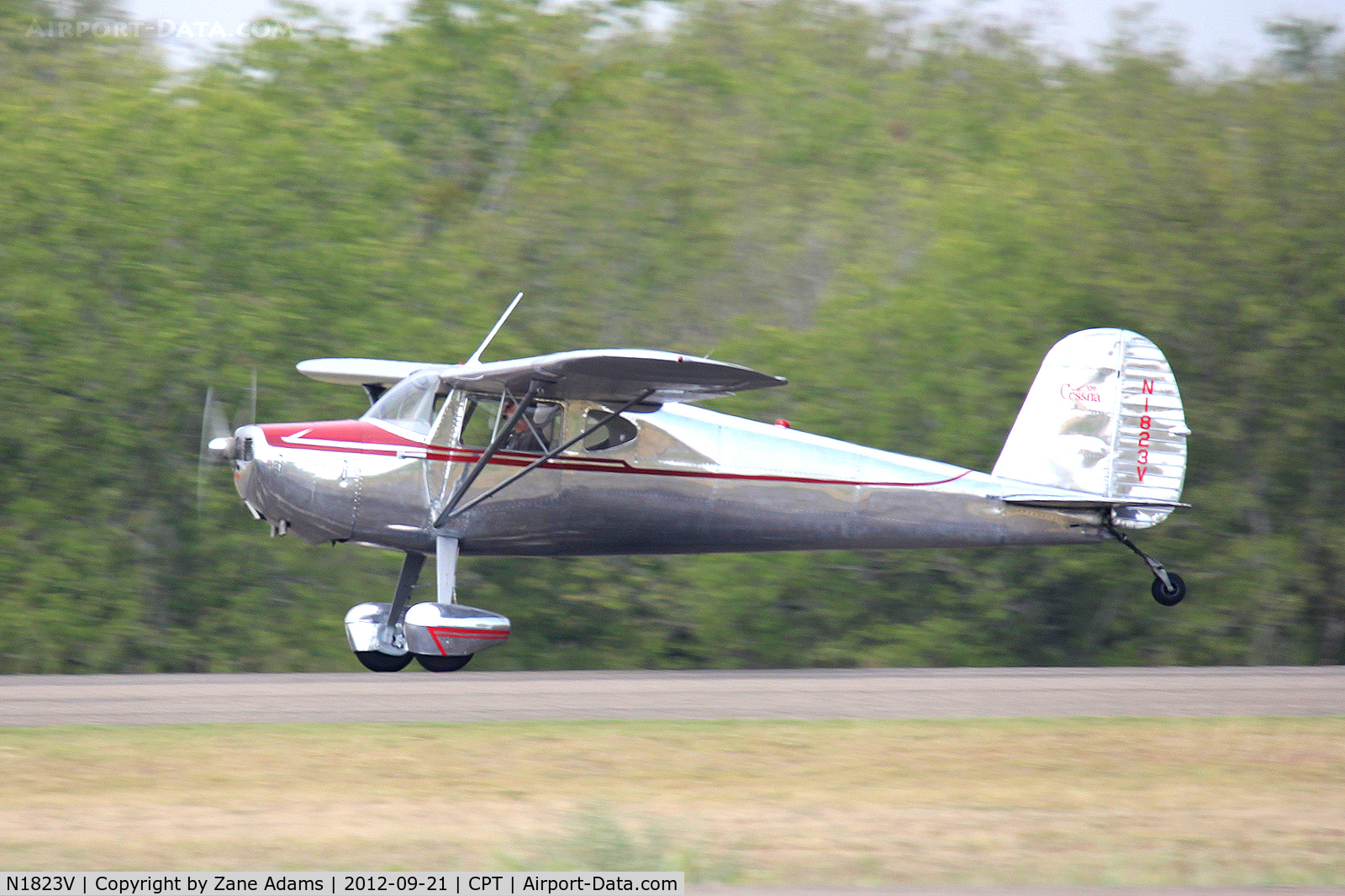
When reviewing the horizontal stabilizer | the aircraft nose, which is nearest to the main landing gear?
the aircraft nose

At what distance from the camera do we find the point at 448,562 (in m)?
11.6

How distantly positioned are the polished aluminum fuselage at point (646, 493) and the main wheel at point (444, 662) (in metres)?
0.95

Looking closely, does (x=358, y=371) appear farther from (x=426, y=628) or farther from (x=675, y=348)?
(x=675, y=348)

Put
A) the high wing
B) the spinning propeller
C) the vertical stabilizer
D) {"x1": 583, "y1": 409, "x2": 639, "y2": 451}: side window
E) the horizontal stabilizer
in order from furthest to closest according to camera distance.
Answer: the horizontal stabilizer < the vertical stabilizer < {"x1": 583, "y1": 409, "x2": 639, "y2": 451}: side window < the spinning propeller < the high wing

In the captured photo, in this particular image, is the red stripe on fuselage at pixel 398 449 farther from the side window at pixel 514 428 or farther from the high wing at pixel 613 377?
the high wing at pixel 613 377

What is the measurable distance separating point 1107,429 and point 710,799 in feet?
24.3

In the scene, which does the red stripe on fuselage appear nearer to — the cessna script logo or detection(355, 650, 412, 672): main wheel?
detection(355, 650, 412, 672): main wheel

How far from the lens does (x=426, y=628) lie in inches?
433

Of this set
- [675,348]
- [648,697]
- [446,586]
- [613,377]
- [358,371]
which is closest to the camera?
[648,697]

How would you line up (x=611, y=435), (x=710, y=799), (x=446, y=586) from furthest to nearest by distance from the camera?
→ (x=611, y=435) < (x=446, y=586) < (x=710, y=799)

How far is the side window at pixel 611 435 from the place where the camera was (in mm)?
11891

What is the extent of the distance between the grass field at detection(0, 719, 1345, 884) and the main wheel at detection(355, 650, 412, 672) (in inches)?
142

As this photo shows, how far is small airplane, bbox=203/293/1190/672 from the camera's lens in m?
11.5

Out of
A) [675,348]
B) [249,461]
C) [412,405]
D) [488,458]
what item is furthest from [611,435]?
[675,348]
